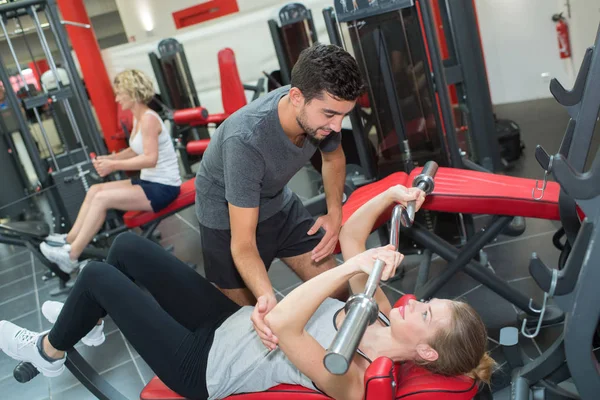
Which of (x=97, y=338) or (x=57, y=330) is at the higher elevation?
(x=57, y=330)

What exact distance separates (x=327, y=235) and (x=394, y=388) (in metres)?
0.80

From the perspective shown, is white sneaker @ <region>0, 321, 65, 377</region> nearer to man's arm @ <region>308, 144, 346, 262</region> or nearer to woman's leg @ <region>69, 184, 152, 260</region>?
man's arm @ <region>308, 144, 346, 262</region>

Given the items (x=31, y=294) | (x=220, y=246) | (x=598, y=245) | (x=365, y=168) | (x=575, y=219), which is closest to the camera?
(x=598, y=245)

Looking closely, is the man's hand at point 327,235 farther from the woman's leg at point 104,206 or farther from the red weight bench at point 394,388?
the woman's leg at point 104,206

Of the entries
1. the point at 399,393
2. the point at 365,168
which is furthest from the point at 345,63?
the point at 365,168

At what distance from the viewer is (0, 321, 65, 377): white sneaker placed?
2111mm

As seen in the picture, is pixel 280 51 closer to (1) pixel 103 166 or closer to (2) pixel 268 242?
(1) pixel 103 166

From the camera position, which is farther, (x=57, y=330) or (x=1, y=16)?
(x=1, y=16)

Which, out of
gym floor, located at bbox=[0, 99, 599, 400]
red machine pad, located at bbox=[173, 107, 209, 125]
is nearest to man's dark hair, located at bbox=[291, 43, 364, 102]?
gym floor, located at bbox=[0, 99, 599, 400]

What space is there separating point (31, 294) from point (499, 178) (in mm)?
3285

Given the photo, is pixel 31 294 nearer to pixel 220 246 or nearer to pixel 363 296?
pixel 220 246

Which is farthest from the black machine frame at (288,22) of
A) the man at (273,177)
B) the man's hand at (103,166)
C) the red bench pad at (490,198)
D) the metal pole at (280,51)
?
the man at (273,177)

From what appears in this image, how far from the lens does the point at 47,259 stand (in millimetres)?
3963

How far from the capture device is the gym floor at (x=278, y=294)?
104 inches
